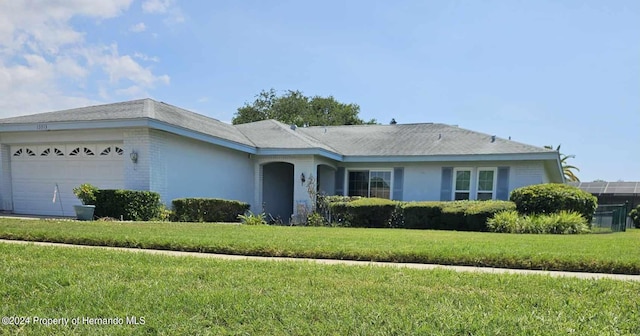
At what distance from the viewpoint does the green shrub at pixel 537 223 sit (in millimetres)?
11773

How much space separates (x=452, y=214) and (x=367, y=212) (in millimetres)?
2813

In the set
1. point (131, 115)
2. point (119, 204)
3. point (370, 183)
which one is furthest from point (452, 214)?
point (131, 115)

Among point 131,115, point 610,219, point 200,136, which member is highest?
point 131,115

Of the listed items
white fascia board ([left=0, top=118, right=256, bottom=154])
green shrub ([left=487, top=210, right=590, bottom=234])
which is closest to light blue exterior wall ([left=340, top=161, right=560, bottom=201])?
green shrub ([left=487, top=210, right=590, bottom=234])

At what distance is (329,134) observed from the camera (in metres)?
21.2

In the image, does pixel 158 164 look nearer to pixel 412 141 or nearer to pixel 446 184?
pixel 412 141

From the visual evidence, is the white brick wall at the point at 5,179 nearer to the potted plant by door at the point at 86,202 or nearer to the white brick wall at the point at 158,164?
the potted plant by door at the point at 86,202

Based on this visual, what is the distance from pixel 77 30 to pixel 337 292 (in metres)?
13.8

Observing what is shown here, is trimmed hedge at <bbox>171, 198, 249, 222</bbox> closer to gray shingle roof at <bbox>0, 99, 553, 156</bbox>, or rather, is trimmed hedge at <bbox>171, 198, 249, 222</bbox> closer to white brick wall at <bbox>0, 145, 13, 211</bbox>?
gray shingle roof at <bbox>0, 99, 553, 156</bbox>

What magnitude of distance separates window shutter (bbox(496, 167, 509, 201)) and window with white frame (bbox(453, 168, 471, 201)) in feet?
3.68

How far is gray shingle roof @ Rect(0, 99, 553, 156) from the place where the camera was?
13.7 metres

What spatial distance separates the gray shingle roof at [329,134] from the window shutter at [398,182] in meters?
0.89

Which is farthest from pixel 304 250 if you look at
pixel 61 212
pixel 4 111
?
pixel 4 111

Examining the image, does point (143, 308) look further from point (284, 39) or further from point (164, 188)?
point (284, 39)
